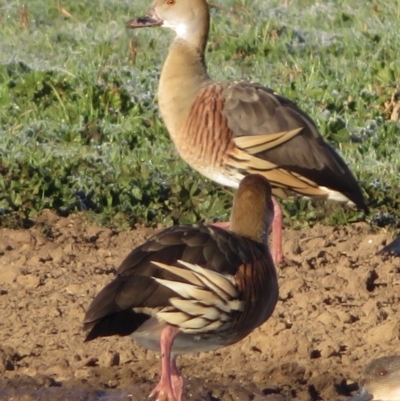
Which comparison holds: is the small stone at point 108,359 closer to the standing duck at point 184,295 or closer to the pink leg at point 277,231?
the standing duck at point 184,295

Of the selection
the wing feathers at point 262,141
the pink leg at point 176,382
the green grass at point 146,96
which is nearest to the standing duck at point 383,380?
the pink leg at point 176,382

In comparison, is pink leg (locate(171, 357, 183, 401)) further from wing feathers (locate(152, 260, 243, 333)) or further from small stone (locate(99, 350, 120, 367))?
small stone (locate(99, 350, 120, 367))

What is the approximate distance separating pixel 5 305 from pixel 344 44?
579 cm

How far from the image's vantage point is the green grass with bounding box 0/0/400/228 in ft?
27.5

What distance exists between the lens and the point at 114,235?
799 centimetres

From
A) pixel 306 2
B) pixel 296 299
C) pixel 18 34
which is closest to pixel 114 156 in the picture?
pixel 296 299

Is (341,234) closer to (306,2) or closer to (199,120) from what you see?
(199,120)

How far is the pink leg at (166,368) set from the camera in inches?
226

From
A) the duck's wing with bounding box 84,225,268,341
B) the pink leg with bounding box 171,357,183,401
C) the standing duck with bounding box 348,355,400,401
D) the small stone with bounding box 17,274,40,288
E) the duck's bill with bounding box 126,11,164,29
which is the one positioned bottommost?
the small stone with bounding box 17,274,40,288

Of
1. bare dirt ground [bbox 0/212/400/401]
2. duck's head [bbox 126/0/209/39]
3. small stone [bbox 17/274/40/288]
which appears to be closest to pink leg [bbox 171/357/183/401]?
bare dirt ground [bbox 0/212/400/401]

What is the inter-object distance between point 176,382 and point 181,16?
12.9ft

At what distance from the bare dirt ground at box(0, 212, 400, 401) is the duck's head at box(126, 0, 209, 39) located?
190 cm

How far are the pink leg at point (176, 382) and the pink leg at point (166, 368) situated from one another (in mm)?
34

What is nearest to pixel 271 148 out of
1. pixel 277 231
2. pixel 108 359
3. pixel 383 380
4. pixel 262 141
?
pixel 262 141
